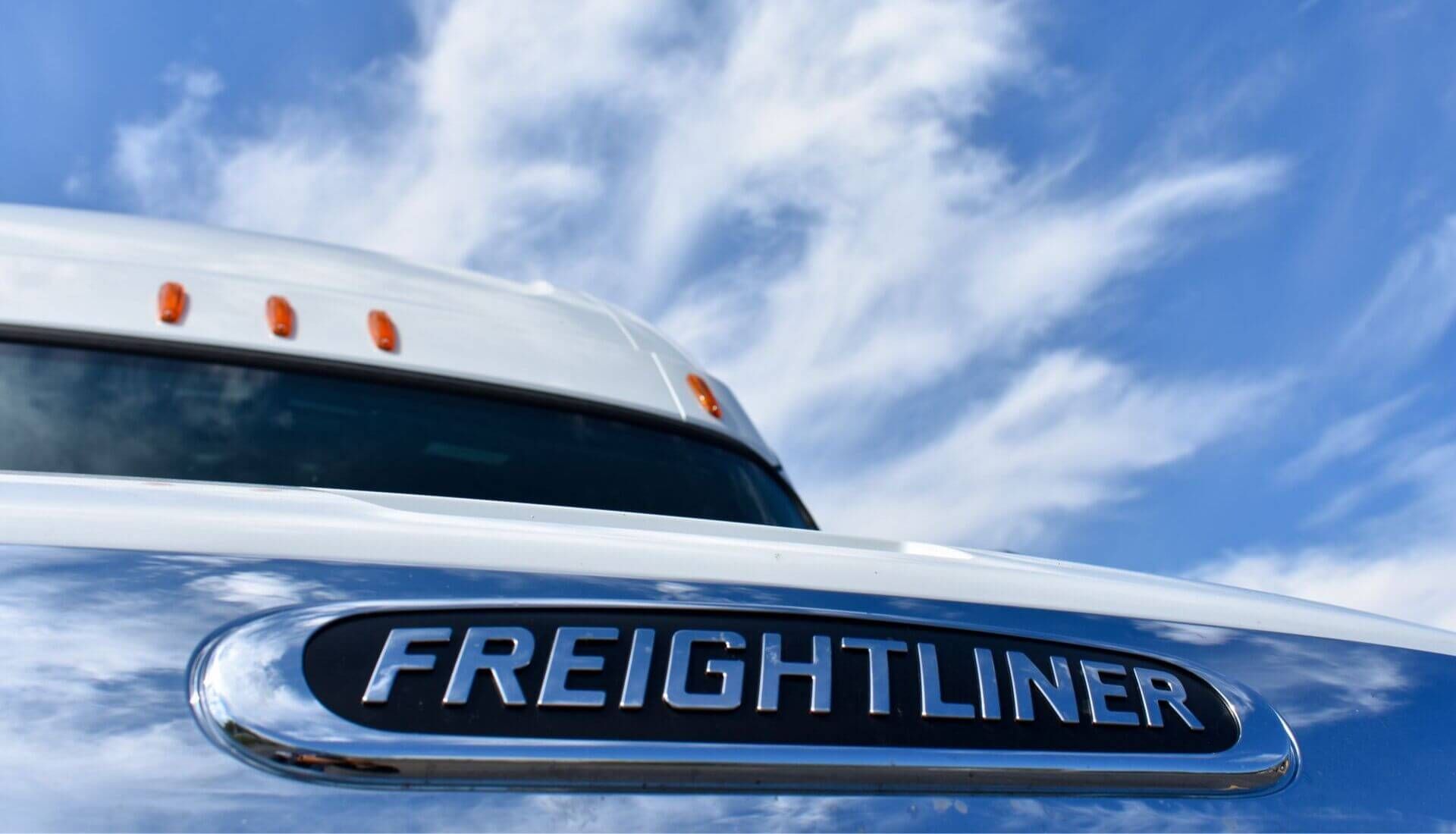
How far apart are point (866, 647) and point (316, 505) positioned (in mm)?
579

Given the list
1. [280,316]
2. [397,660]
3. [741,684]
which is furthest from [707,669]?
[280,316]

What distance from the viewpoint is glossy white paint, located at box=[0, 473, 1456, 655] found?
3.79ft

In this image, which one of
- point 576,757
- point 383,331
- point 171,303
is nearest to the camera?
point 576,757

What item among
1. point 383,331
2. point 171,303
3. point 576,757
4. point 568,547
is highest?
point 383,331

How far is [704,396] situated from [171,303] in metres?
1.32

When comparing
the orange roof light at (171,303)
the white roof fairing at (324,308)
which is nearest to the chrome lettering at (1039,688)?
the white roof fairing at (324,308)

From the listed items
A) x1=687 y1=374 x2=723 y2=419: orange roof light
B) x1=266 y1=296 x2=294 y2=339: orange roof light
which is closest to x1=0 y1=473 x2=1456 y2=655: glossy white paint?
x1=266 y1=296 x2=294 y2=339: orange roof light

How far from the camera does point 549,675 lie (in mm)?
1095

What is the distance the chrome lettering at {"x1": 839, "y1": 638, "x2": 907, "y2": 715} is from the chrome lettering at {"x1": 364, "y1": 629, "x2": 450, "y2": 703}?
38 centimetres

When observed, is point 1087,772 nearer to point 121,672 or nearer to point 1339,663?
point 1339,663

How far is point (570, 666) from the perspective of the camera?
3.63 feet

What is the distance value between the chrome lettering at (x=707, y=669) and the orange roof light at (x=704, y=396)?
209 cm

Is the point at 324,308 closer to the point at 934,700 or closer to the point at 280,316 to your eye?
the point at 280,316

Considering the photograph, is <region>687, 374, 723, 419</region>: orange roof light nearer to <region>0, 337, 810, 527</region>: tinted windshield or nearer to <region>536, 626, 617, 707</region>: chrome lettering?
<region>0, 337, 810, 527</region>: tinted windshield
